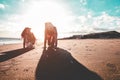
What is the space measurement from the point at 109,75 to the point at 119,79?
0.45m

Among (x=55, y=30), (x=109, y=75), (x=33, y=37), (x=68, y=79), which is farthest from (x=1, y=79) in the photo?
(x=33, y=37)

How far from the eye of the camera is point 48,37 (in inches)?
515

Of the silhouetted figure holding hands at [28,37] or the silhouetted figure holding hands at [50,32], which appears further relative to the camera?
the silhouetted figure holding hands at [28,37]

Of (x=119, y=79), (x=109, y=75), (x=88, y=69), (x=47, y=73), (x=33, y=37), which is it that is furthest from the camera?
(x=33, y=37)

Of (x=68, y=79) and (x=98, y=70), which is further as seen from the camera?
(x=98, y=70)

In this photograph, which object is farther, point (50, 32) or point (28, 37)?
point (28, 37)

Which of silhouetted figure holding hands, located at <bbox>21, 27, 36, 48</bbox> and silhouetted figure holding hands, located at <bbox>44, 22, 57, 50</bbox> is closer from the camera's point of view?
silhouetted figure holding hands, located at <bbox>44, 22, 57, 50</bbox>

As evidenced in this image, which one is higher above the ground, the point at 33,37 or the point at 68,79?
the point at 33,37

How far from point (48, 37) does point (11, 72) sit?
730 cm

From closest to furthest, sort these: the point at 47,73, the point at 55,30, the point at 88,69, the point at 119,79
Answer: the point at 119,79, the point at 47,73, the point at 88,69, the point at 55,30

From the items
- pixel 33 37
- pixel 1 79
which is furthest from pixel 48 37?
pixel 1 79

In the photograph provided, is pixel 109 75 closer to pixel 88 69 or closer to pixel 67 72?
pixel 88 69

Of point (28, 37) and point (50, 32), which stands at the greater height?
point (50, 32)

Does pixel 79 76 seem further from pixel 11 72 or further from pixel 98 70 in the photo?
pixel 11 72
